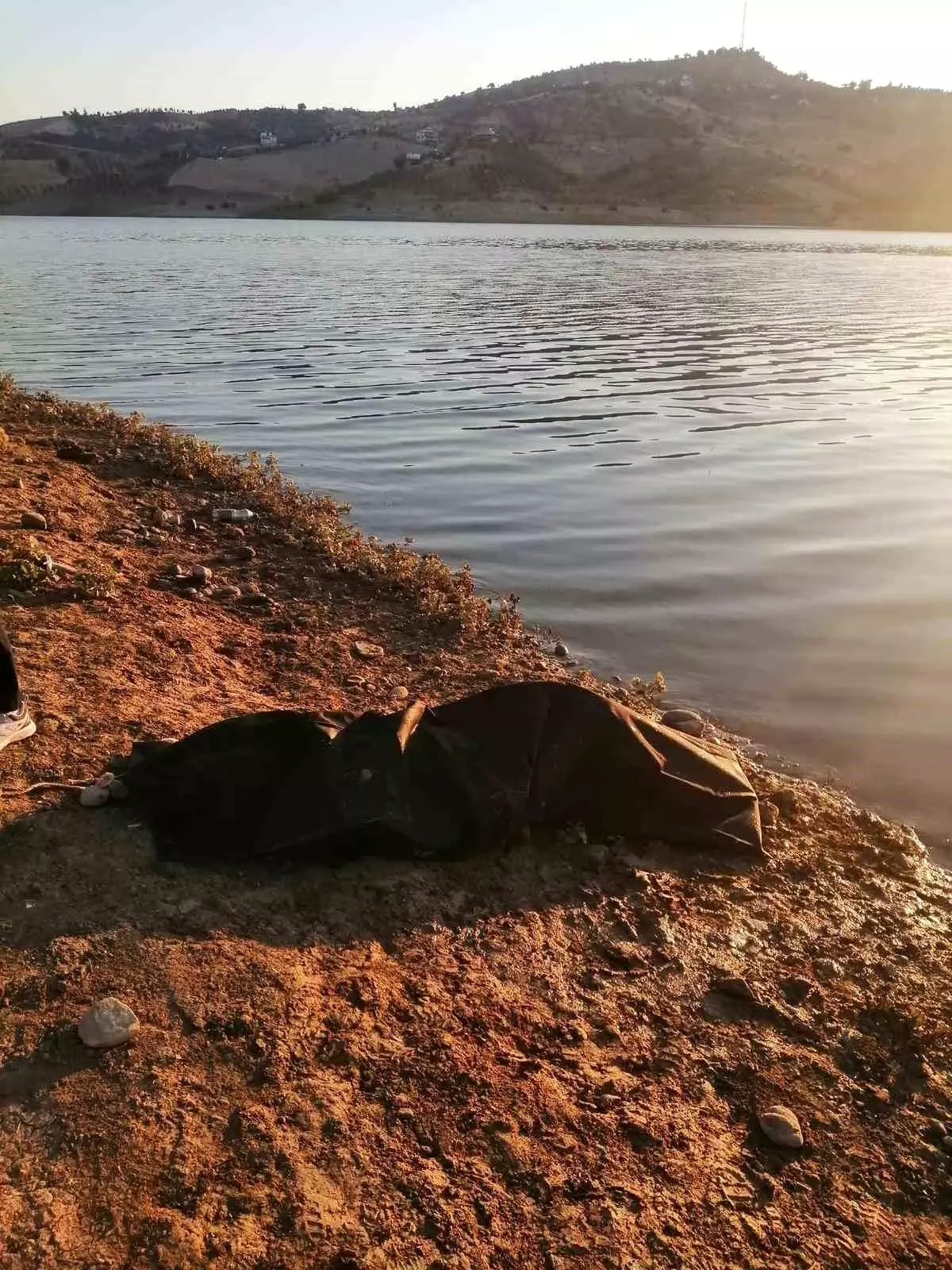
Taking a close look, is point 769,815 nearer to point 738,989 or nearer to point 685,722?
point 685,722

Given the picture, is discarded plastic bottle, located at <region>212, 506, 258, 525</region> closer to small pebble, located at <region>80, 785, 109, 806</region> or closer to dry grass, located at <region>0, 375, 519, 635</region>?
dry grass, located at <region>0, 375, 519, 635</region>

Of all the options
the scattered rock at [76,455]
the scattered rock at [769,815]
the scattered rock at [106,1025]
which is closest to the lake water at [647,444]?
the scattered rock at [769,815]

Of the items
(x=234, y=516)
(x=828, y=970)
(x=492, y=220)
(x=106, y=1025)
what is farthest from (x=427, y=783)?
(x=492, y=220)

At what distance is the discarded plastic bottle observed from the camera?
9000 millimetres

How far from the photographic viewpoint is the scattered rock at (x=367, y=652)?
20.9 ft

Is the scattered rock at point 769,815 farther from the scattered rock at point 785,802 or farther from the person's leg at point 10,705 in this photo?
the person's leg at point 10,705

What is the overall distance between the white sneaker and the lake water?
3.94 meters

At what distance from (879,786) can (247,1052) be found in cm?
392

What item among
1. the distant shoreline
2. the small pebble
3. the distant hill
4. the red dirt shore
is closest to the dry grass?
the red dirt shore

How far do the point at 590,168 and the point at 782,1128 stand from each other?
135 meters

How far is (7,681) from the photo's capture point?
4.42 meters

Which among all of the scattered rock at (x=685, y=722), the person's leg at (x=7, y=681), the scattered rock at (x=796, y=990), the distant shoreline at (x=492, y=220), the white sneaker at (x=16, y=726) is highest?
the distant shoreline at (x=492, y=220)

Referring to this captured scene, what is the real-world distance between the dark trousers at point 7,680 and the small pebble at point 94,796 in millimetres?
623

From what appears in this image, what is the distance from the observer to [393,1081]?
3.07 meters
